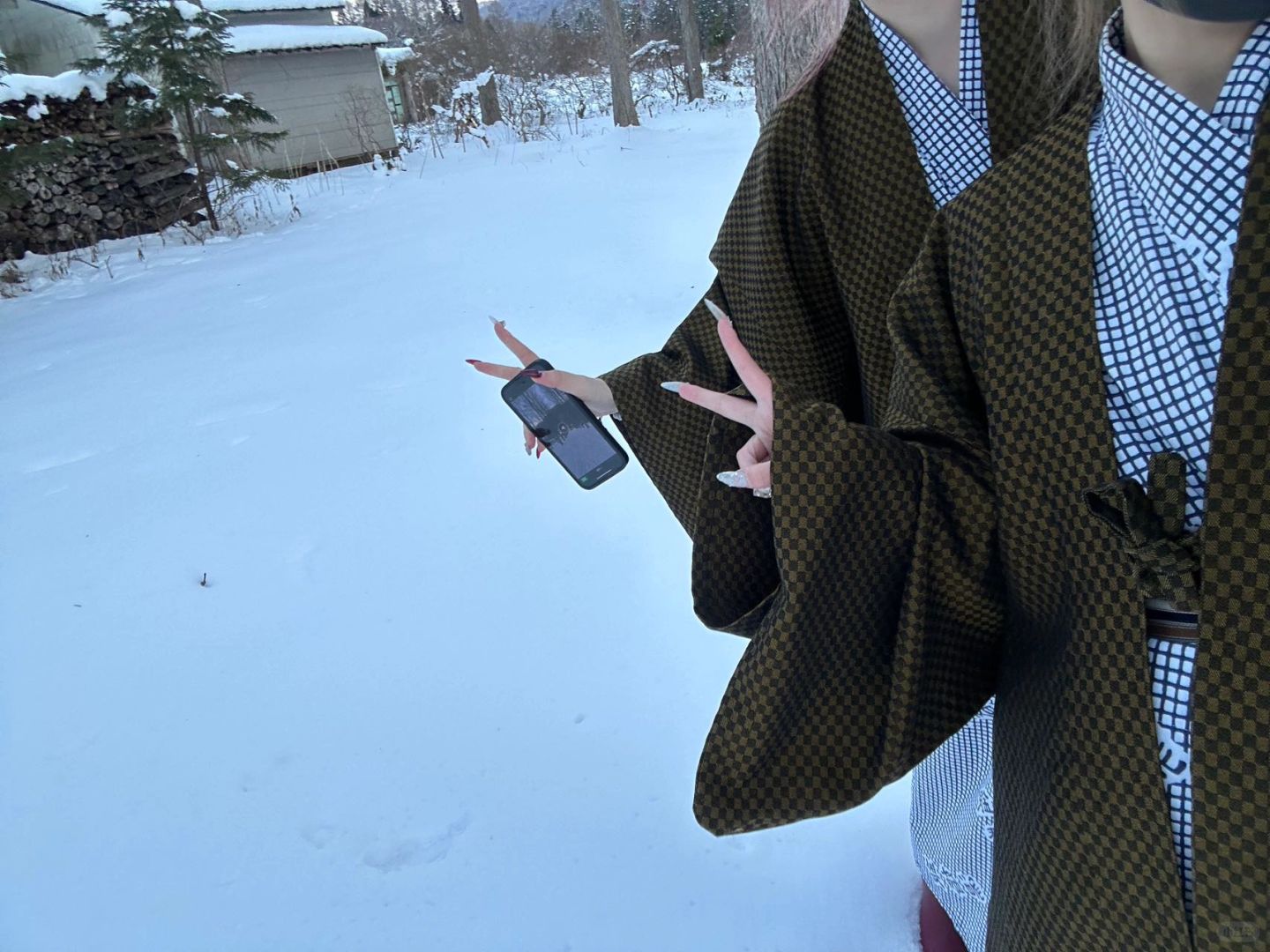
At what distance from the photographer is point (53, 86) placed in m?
6.21

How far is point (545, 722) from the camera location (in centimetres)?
171

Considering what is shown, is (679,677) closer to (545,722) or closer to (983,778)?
(545,722)

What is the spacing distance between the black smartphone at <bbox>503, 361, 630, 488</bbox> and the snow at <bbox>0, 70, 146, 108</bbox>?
685 cm

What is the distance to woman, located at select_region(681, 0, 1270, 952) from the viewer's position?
1.79ft

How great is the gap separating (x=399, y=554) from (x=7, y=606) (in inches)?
40.1

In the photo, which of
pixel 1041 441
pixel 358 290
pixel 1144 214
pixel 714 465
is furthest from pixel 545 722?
pixel 358 290

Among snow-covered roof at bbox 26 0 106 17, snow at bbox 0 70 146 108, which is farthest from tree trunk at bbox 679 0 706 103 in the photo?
snow at bbox 0 70 146 108

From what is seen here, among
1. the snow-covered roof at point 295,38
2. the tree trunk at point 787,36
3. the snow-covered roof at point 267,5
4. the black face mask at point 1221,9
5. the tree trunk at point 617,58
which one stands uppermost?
the snow-covered roof at point 267,5

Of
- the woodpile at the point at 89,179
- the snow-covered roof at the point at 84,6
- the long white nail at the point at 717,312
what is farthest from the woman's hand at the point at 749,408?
the snow-covered roof at the point at 84,6

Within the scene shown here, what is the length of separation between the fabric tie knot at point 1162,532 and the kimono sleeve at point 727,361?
34cm

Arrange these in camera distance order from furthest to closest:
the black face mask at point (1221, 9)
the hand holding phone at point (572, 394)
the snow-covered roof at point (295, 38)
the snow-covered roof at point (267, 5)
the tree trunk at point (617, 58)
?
the snow-covered roof at point (267, 5)
the snow-covered roof at point (295, 38)
the tree trunk at point (617, 58)
the hand holding phone at point (572, 394)
the black face mask at point (1221, 9)

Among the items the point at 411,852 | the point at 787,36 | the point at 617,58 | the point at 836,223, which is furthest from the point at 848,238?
the point at 617,58

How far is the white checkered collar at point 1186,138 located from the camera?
52 centimetres

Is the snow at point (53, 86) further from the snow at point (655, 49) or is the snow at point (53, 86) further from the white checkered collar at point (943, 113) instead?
the snow at point (655, 49)
